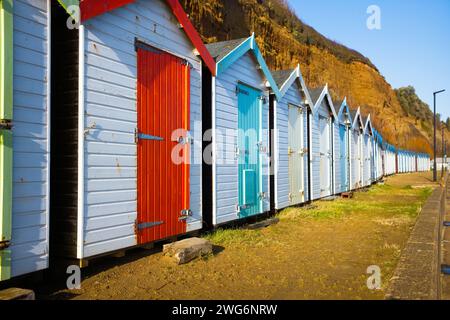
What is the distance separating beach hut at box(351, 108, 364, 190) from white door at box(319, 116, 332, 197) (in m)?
4.69

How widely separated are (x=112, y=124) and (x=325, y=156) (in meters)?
11.3

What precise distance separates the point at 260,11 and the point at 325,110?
22.9 metres

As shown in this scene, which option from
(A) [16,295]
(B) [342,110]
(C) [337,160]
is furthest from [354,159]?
(A) [16,295]

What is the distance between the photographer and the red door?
6.06m

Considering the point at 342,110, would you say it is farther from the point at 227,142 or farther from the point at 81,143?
the point at 81,143

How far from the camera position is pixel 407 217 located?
10695 millimetres

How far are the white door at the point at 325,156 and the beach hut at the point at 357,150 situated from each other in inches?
185

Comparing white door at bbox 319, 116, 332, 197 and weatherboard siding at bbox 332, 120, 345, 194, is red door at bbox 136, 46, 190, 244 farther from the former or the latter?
weatherboard siding at bbox 332, 120, 345, 194

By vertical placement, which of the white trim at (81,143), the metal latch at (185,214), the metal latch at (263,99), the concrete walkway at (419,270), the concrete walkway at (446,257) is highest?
the metal latch at (263,99)

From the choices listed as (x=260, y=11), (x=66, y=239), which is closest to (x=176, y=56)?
(x=66, y=239)

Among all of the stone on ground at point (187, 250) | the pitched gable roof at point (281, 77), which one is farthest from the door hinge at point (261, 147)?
the stone on ground at point (187, 250)

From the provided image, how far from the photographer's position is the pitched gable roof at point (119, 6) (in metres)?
4.97

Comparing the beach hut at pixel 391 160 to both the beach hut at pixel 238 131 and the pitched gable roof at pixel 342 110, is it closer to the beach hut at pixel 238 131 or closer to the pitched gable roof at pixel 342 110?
the pitched gable roof at pixel 342 110
